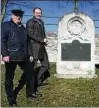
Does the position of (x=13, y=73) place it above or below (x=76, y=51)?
below

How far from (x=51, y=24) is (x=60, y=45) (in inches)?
170

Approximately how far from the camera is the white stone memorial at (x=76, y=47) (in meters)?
9.16

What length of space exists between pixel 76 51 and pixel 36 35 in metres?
1.90

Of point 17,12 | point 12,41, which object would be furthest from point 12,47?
point 17,12

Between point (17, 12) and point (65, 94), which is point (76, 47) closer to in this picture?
point (65, 94)

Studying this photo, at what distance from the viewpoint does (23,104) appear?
21.2ft

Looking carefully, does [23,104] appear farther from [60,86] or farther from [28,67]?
[60,86]

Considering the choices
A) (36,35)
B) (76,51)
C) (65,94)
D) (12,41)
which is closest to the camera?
(12,41)

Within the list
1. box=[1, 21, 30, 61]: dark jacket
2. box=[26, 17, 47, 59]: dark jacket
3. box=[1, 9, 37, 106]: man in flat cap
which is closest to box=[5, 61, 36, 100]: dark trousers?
box=[1, 9, 37, 106]: man in flat cap

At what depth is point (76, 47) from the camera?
30.0 feet

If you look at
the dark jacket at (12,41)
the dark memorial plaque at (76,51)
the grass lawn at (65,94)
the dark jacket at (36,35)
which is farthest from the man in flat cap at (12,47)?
the dark memorial plaque at (76,51)

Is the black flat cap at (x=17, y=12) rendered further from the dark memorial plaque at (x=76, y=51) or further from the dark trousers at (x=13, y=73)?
the dark memorial plaque at (x=76, y=51)

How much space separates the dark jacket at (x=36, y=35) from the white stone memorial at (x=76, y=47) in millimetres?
1598

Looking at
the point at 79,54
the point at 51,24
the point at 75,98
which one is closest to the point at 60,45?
the point at 79,54
